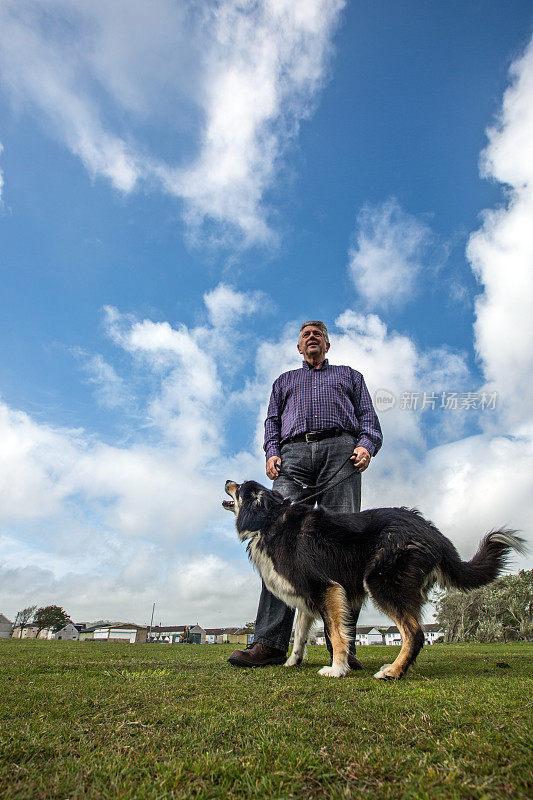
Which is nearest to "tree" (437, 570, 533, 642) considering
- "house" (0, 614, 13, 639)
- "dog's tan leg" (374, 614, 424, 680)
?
"dog's tan leg" (374, 614, 424, 680)

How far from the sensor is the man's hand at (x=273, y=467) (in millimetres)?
5535

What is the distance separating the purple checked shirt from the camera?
5.53 m

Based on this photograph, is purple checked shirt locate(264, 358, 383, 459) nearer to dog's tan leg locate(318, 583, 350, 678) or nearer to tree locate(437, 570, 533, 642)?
dog's tan leg locate(318, 583, 350, 678)

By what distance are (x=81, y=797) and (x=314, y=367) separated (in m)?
5.22

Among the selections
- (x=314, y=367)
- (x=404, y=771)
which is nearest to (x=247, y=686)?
(x=404, y=771)

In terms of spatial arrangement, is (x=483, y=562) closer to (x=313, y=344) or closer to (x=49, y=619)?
(x=313, y=344)

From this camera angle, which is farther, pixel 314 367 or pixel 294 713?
pixel 314 367

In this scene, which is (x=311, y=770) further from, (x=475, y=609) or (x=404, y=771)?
(x=475, y=609)

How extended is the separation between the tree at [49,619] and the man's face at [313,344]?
65.3 m

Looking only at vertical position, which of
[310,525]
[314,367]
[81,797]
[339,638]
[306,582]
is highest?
[314,367]

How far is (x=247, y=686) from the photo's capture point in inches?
122

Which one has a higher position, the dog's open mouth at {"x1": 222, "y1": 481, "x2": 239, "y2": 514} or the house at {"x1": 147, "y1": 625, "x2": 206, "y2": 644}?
the dog's open mouth at {"x1": 222, "y1": 481, "x2": 239, "y2": 514}

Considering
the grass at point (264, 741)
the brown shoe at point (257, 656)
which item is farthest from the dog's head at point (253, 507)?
the grass at point (264, 741)

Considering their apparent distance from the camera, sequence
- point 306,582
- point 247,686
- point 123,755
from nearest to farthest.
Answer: point 123,755
point 247,686
point 306,582
